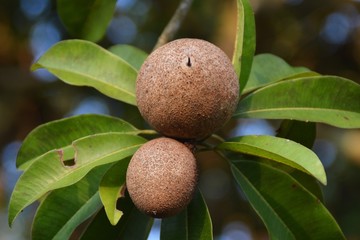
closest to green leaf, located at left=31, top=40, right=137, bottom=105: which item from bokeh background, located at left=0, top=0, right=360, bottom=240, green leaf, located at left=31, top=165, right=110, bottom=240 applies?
green leaf, located at left=31, top=165, right=110, bottom=240

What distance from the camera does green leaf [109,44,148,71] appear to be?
6.23 ft

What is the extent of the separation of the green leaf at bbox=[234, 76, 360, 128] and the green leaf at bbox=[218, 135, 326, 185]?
19 cm

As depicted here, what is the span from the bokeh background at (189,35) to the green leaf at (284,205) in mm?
2228

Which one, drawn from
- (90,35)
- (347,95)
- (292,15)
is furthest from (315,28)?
(347,95)

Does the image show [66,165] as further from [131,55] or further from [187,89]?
[131,55]

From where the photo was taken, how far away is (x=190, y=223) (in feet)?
4.77

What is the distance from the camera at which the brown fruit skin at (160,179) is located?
4.04 ft

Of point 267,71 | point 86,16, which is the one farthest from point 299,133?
point 86,16

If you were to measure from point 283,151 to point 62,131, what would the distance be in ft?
2.05

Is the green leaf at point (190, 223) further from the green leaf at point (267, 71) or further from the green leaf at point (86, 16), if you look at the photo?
the green leaf at point (86, 16)

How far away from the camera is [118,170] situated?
4.50 feet

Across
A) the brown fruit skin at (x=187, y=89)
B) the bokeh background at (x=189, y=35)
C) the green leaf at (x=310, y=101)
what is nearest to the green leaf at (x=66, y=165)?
the brown fruit skin at (x=187, y=89)

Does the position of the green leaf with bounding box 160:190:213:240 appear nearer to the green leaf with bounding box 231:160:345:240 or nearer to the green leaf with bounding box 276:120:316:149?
the green leaf with bounding box 231:160:345:240

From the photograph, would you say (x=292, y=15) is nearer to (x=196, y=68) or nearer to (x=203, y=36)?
(x=203, y=36)
